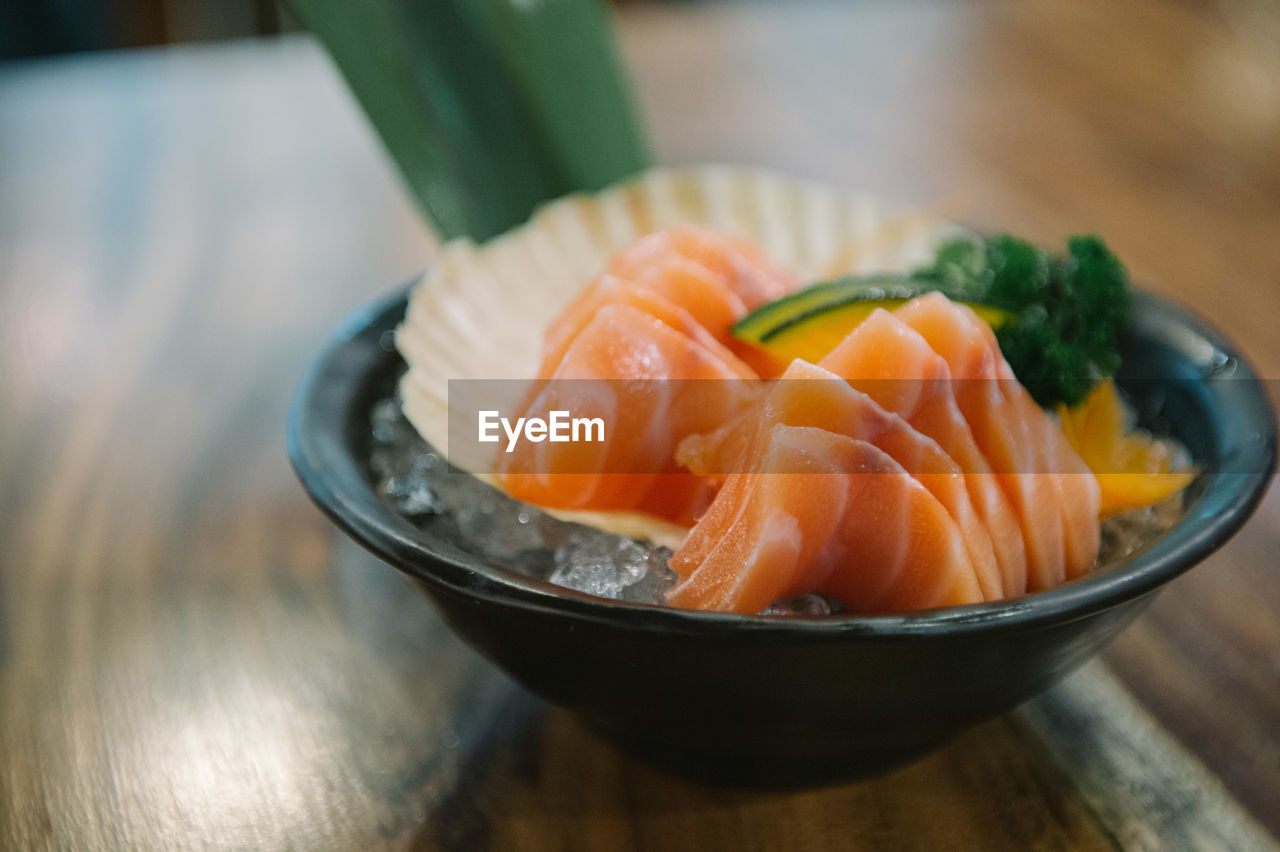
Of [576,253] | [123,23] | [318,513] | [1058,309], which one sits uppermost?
[1058,309]

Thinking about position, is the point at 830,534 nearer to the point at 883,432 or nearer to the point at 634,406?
the point at 883,432

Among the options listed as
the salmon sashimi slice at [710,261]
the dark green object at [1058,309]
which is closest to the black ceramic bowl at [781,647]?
the dark green object at [1058,309]

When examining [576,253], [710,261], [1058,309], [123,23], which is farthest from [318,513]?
[123,23]

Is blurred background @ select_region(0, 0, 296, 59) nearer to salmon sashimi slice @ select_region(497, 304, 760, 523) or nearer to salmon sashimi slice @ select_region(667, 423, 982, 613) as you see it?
salmon sashimi slice @ select_region(497, 304, 760, 523)

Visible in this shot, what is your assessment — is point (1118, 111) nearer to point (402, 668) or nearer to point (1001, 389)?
point (1001, 389)

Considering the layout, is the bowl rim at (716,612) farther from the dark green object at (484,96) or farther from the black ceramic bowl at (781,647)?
the dark green object at (484,96)

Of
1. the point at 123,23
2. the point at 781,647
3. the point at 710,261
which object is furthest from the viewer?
the point at 123,23
